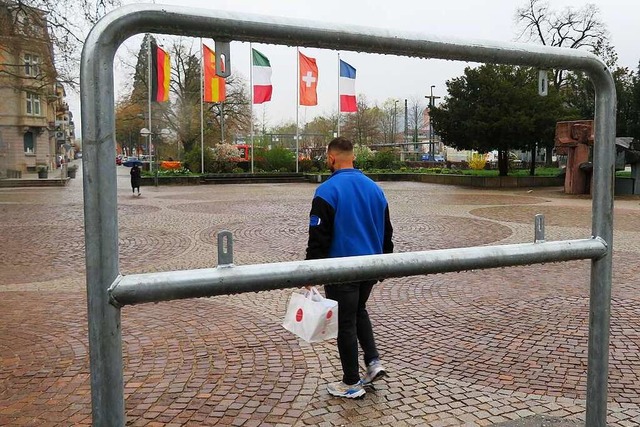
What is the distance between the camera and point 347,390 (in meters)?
3.54

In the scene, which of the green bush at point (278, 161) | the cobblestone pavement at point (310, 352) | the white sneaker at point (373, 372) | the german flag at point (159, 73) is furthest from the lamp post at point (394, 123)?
the white sneaker at point (373, 372)

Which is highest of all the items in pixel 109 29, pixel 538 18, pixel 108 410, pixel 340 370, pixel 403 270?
pixel 538 18

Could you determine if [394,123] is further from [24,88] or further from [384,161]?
[24,88]

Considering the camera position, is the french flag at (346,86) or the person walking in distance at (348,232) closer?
the person walking in distance at (348,232)

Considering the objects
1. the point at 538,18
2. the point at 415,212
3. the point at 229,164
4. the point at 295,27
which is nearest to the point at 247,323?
the point at 295,27

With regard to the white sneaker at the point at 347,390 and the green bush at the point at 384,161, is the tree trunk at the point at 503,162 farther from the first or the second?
the white sneaker at the point at 347,390

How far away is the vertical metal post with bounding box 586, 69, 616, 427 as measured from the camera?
2090mm

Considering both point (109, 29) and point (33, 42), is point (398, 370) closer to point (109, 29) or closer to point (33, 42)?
point (109, 29)

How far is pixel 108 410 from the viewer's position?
1.52m

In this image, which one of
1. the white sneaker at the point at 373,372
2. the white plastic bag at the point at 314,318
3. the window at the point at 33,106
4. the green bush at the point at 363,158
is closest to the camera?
the white plastic bag at the point at 314,318

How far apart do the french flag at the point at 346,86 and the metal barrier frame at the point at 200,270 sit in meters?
29.8

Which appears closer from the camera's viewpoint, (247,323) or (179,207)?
(247,323)

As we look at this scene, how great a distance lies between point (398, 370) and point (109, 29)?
3296 mm

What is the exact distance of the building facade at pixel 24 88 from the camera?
23.0 meters
